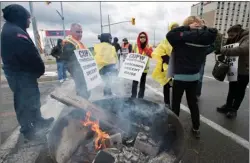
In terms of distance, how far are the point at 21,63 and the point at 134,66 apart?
8.14 feet

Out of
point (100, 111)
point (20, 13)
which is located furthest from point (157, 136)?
point (20, 13)

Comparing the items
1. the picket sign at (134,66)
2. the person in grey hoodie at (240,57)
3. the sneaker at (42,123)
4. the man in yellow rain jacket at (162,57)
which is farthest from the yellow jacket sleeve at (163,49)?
the sneaker at (42,123)

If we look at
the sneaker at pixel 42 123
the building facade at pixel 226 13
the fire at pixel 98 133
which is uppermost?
the building facade at pixel 226 13

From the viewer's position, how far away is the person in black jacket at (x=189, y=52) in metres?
2.38

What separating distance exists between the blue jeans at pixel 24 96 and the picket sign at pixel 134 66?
6.87ft

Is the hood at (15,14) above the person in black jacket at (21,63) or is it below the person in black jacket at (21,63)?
above

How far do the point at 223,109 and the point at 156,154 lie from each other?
9.32ft

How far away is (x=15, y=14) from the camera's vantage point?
2.60 metres

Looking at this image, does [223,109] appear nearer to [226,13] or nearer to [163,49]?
[163,49]

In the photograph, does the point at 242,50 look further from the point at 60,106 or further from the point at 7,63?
the point at 60,106

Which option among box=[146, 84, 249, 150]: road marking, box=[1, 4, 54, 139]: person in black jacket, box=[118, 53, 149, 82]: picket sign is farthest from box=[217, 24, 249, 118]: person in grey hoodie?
box=[1, 4, 54, 139]: person in black jacket

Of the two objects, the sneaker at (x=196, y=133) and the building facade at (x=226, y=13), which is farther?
the building facade at (x=226, y=13)

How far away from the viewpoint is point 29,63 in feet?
8.73

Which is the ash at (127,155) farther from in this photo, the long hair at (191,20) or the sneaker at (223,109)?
the sneaker at (223,109)
